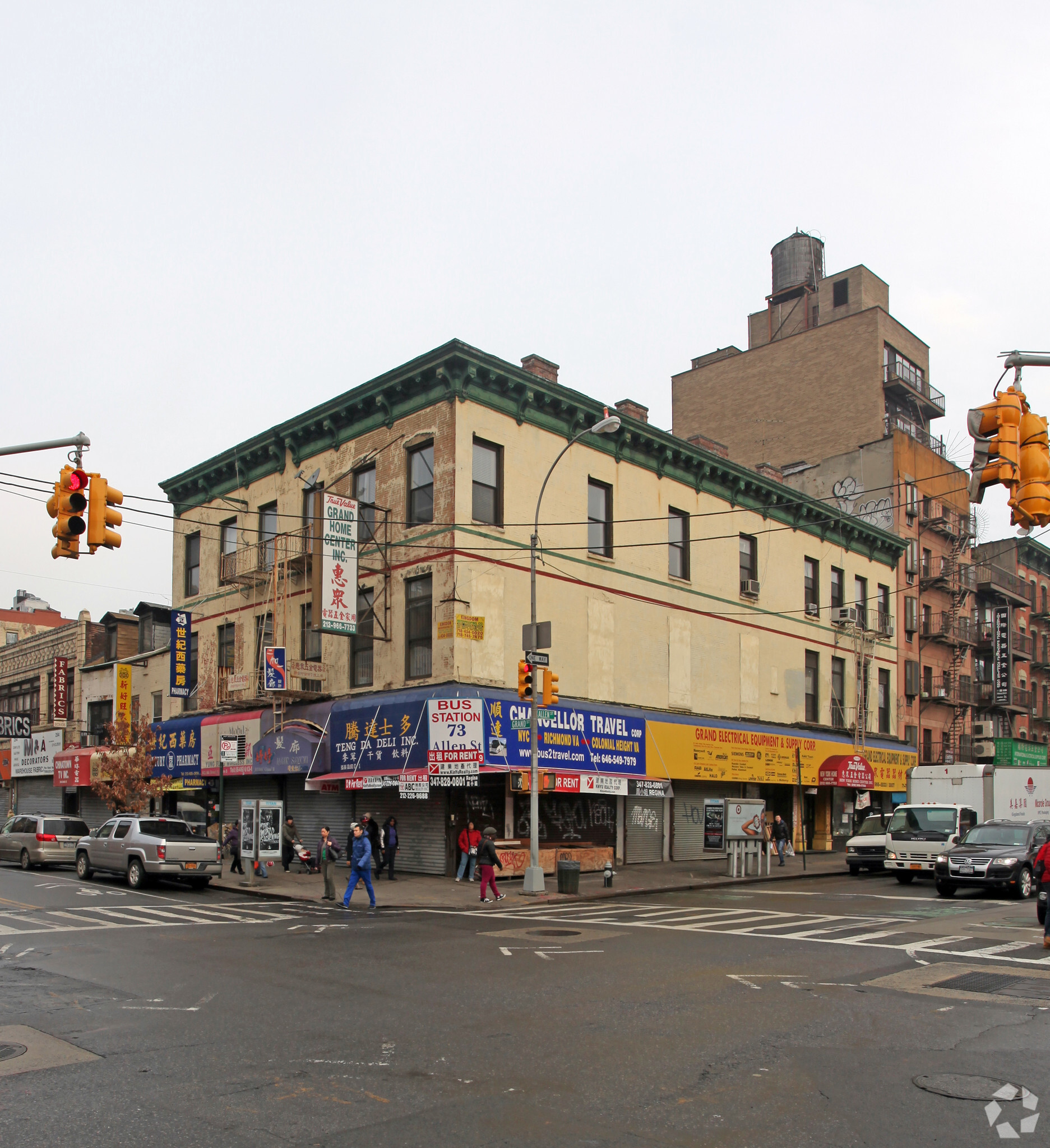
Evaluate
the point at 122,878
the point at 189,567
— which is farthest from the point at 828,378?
the point at 122,878

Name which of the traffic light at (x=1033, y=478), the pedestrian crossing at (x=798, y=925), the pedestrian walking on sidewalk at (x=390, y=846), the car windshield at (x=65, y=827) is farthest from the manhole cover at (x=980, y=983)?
the car windshield at (x=65, y=827)

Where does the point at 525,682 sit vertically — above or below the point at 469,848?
above

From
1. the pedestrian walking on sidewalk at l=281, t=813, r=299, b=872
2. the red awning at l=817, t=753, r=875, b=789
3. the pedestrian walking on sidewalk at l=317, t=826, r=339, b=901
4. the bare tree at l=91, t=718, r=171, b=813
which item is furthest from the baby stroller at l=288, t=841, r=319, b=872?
Answer: the red awning at l=817, t=753, r=875, b=789

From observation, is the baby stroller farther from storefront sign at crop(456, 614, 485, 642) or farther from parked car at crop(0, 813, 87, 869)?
storefront sign at crop(456, 614, 485, 642)

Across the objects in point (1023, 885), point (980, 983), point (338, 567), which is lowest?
point (1023, 885)

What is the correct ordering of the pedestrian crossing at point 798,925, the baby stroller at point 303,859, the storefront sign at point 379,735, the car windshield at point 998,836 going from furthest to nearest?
the baby stroller at point 303,859 < the storefront sign at point 379,735 < the car windshield at point 998,836 < the pedestrian crossing at point 798,925

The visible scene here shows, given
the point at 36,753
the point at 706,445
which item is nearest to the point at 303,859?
the point at 706,445

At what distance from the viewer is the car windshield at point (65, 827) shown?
101ft

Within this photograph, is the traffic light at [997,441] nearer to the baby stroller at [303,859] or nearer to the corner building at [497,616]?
the corner building at [497,616]

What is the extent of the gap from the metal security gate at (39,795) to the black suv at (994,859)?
1389 inches

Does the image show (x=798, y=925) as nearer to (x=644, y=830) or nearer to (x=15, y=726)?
(x=644, y=830)

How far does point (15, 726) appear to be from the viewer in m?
46.5

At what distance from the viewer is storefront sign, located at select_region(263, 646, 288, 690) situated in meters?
28.8

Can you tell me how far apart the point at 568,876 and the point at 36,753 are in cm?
3209
